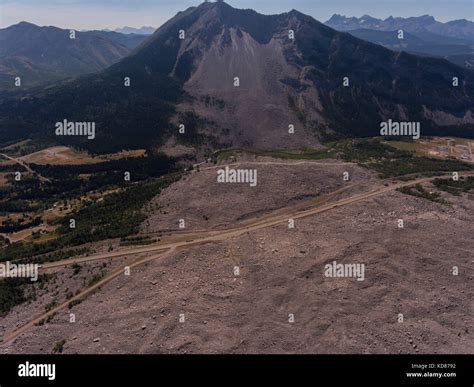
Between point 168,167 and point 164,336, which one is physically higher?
point 168,167

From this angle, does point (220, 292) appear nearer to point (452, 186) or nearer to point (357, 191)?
point (357, 191)

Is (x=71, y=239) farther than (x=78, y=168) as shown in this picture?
No

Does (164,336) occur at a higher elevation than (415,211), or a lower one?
lower

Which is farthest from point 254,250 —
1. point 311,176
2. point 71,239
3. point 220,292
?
point 71,239

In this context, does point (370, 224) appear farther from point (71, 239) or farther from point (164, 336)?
point (71, 239)

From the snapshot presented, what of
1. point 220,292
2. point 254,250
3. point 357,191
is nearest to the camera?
point 220,292

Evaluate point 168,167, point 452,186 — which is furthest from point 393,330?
point 168,167
